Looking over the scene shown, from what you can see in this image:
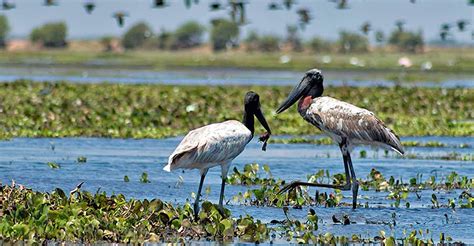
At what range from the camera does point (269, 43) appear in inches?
5723

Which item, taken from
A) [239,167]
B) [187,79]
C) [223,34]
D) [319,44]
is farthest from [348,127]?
[223,34]

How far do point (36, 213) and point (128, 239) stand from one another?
922 millimetres

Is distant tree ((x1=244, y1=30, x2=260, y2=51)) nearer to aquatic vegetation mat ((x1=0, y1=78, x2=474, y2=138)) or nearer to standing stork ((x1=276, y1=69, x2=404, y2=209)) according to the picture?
aquatic vegetation mat ((x1=0, y1=78, x2=474, y2=138))

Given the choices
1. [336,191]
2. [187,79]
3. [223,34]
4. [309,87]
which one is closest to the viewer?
[336,191]

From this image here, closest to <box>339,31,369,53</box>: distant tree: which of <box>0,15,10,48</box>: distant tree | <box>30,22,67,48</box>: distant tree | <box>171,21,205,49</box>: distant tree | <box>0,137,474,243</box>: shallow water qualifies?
<box>171,21,205,49</box>: distant tree

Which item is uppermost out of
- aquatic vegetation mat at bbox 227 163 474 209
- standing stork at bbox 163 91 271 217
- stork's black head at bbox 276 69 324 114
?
stork's black head at bbox 276 69 324 114

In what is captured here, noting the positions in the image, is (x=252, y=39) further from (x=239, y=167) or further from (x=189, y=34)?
(x=239, y=167)

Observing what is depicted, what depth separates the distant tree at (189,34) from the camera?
6095 inches

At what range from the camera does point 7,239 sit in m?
11.2

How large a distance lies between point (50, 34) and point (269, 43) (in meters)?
27.6

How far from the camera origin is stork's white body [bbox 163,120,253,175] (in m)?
12.5

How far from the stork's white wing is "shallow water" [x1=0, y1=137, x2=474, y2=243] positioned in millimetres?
1003

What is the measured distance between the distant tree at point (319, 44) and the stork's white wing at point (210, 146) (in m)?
129

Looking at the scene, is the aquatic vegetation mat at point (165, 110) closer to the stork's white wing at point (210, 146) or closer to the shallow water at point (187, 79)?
the shallow water at point (187, 79)
